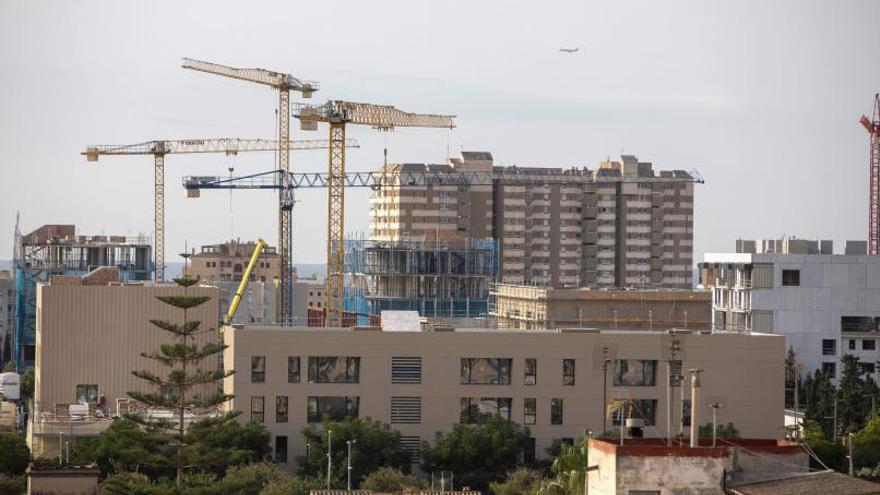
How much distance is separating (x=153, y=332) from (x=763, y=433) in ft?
92.0

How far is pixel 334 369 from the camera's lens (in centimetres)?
8094

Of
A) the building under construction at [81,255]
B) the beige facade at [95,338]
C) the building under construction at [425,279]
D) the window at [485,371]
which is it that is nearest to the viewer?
the window at [485,371]

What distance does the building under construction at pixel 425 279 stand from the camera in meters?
176

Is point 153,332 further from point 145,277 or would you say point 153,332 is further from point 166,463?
point 145,277

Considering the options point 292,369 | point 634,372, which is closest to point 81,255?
point 292,369

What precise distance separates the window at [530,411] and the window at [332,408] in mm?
6475

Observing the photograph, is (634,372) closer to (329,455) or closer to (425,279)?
(329,455)

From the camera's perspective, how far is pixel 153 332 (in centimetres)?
9319

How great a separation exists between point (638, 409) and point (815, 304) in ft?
189

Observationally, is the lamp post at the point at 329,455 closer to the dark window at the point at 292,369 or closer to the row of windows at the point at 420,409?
the row of windows at the point at 420,409

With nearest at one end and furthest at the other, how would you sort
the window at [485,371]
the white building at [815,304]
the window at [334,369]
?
the window at [334,369]
the window at [485,371]
the white building at [815,304]

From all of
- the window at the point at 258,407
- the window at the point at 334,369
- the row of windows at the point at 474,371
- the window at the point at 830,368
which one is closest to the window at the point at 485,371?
the row of windows at the point at 474,371

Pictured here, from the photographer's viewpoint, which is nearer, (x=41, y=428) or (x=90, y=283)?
(x=41, y=428)

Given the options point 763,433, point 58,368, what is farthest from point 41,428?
point 763,433
